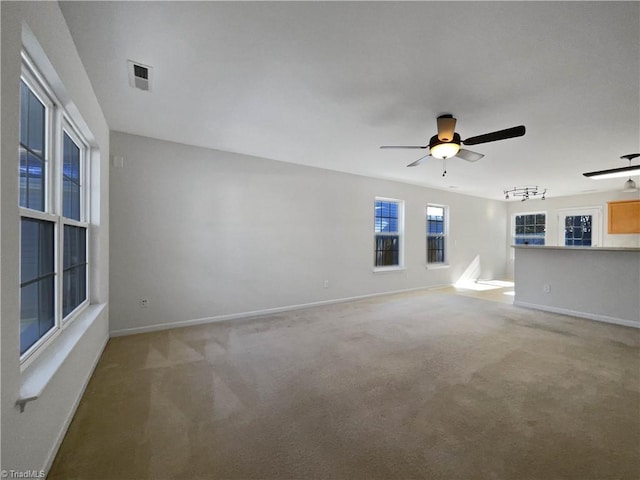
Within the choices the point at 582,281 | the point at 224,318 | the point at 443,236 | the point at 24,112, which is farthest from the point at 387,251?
the point at 24,112

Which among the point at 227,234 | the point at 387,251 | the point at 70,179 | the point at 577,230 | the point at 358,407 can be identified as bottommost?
the point at 358,407

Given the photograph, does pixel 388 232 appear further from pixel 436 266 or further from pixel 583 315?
pixel 583 315

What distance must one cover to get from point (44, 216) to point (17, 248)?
0.58 m

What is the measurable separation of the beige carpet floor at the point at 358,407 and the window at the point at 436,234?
361 cm

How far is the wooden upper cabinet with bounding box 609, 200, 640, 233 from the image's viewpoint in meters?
6.46

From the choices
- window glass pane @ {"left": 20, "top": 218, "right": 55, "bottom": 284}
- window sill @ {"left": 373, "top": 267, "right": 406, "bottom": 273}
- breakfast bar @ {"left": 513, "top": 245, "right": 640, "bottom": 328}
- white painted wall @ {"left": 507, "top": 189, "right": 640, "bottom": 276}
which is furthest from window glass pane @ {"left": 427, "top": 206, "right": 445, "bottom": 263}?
window glass pane @ {"left": 20, "top": 218, "right": 55, "bottom": 284}

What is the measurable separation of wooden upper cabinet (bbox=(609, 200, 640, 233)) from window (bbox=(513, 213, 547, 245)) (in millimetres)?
1407

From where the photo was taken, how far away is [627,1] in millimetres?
1472

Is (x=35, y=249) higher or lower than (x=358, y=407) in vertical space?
higher

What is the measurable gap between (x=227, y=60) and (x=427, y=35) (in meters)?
1.39

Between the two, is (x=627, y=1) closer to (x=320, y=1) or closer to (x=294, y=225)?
(x=320, y=1)

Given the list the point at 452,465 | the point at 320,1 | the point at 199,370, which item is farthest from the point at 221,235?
the point at 452,465

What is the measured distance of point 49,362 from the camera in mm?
1542

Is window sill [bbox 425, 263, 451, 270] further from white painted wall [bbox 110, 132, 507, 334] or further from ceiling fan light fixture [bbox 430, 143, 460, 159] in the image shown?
ceiling fan light fixture [bbox 430, 143, 460, 159]
